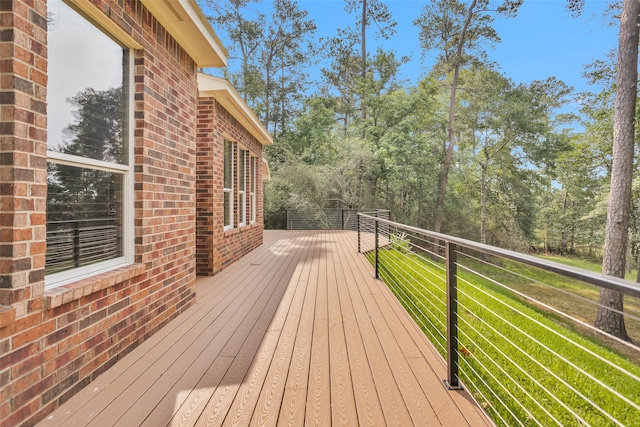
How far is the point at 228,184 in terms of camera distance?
606cm

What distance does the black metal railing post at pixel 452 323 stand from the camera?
2.02m

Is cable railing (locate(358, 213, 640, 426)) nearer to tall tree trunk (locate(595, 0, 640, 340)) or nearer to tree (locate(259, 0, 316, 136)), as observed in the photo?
tall tree trunk (locate(595, 0, 640, 340))

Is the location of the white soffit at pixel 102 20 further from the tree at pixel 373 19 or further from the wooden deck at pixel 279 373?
the tree at pixel 373 19

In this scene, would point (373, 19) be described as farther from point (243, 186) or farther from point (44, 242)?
point (44, 242)

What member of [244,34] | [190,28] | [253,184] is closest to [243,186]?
[253,184]

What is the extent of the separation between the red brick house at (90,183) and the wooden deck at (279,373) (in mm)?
241

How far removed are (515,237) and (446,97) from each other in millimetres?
8538

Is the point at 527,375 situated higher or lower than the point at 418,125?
lower

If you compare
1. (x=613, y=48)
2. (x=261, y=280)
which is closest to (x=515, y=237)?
(x=613, y=48)

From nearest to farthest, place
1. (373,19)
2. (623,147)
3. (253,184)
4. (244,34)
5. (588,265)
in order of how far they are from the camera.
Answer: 1. (623,147)
2. (253,184)
3. (373,19)
4. (588,265)
5. (244,34)

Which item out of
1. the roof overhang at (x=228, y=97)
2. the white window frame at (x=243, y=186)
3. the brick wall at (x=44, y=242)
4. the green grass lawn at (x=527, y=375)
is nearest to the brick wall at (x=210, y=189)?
the roof overhang at (x=228, y=97)

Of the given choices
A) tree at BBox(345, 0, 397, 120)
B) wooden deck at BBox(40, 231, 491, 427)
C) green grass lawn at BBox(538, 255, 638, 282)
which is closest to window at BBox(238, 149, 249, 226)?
wooden deck at BBox(40, 231, 491, 427)

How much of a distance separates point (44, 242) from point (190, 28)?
2.27 meters

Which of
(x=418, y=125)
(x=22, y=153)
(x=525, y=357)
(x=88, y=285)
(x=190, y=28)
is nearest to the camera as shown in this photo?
(x=22, y=153)
